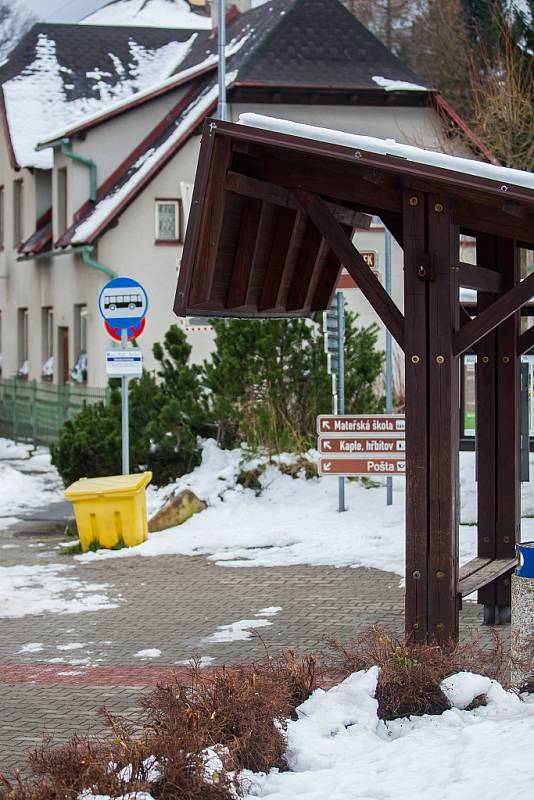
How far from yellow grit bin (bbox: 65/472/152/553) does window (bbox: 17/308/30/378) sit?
2189 centimetres

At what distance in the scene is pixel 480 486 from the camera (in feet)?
32.9

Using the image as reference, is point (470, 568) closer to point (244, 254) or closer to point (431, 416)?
point (431, 416)

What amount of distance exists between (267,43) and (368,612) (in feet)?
71.3

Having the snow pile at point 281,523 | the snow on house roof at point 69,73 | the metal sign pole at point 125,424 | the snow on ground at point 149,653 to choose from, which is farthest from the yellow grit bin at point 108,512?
the snow on house roof at point 69,73

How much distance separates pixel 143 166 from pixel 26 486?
10186 millimetres

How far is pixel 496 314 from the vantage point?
794 cm

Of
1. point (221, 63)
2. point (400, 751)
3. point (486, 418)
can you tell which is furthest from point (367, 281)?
point (221, 63)

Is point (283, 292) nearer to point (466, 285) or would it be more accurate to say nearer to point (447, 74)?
point (466, 285)

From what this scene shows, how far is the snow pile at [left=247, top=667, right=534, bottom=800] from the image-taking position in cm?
570

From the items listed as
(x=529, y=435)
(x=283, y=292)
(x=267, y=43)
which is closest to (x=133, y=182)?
(x=267, y=43)

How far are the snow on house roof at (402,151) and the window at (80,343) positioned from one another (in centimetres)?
2262

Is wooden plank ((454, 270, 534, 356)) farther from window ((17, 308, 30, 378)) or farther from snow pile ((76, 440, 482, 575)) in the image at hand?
window ((17, 308, 30, 378))

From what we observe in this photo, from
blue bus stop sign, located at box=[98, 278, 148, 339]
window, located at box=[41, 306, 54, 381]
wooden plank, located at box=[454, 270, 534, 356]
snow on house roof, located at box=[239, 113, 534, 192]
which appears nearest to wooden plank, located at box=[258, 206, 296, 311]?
snow on house roof, located at box=[239, 113, 534, 192]

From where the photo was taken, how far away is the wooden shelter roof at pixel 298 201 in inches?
306
